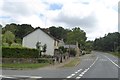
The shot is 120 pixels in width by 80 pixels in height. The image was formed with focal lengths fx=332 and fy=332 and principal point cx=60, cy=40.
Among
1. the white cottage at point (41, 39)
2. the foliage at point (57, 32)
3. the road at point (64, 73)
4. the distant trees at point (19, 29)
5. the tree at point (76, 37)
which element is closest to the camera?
the road at point (64, 73)

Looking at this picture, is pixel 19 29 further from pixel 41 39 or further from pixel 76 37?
pixel 41 39

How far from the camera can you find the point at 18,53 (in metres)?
55.1

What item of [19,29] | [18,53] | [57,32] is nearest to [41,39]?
[18,53]

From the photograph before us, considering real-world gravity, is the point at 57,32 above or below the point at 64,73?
above

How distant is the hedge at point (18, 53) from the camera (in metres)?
53.2

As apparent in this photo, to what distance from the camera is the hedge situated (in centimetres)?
5322

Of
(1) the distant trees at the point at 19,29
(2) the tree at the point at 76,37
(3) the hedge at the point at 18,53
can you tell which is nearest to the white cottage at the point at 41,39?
(3) the hedge at the point at 18,53

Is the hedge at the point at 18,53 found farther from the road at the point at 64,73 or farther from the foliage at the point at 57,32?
the foliage at the point at 57,32

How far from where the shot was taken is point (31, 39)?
8369 cm

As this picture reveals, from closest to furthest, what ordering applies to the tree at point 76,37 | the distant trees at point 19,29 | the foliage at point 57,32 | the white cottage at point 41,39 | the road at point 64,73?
the road at point 64,73
the white cottage at point 41,39
the distant trees at point 19,29
the tree at point 76,37
the foliage at point 57,32

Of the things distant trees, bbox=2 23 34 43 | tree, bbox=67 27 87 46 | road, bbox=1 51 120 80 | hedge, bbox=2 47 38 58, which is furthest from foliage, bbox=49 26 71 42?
road, bbox=1 51 120 80

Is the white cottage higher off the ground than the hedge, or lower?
higher

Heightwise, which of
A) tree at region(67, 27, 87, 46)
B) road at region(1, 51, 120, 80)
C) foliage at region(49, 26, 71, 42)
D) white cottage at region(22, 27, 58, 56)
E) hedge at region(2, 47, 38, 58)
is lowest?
road at region(1, 51, 120, 80)

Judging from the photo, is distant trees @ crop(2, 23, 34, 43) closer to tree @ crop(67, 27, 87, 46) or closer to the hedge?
tree @ crop(67, 27, 87, 46)
